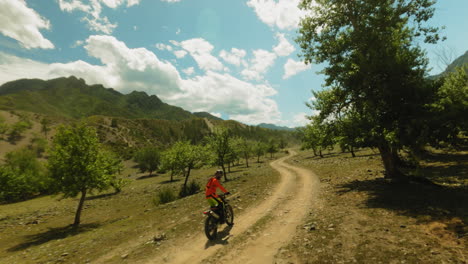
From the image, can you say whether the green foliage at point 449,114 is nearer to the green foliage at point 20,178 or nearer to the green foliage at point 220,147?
the green foliage at point 220,147

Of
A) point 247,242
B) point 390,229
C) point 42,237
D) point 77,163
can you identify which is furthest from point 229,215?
point 42,237

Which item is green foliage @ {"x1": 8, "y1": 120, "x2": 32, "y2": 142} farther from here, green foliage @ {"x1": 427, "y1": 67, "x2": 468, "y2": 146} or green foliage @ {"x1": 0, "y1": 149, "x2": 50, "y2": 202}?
green foliage @ {"x1": 427, "y1": 67, "x2": 468, "y2": 146}

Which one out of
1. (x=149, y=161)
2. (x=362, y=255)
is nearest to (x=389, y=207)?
(x=362, y=255)

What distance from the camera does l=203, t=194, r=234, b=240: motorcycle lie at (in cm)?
977

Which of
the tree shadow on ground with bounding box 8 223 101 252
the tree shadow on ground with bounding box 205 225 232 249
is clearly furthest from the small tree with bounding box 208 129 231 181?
the tree shadow on ground with bounding box 205 225 232 249

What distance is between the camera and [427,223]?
8500mm

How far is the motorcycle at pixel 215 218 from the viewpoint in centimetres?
977

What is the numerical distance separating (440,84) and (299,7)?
12520mm

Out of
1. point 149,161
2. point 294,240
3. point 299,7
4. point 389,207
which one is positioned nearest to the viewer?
point 294,240

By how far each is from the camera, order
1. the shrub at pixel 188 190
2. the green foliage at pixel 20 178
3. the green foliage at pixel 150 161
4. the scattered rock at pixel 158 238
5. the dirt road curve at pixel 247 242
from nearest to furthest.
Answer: the dirt road curve at pixel 247 242 → the scattered rock at pixel 158 238 → the shrub at pixel 188 190 → the green foliage at pixel 20 178 → the green foliage at pixel 150 161

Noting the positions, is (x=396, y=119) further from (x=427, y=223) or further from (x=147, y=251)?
(x=147, y=251)

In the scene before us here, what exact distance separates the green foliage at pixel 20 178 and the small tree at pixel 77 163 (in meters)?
20.3

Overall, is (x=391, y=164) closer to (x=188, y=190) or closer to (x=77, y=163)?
(x=188, y=190)

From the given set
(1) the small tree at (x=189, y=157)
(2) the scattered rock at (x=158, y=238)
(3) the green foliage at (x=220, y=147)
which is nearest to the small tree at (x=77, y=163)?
(2) the scattered rock at (x=158, y=238)
